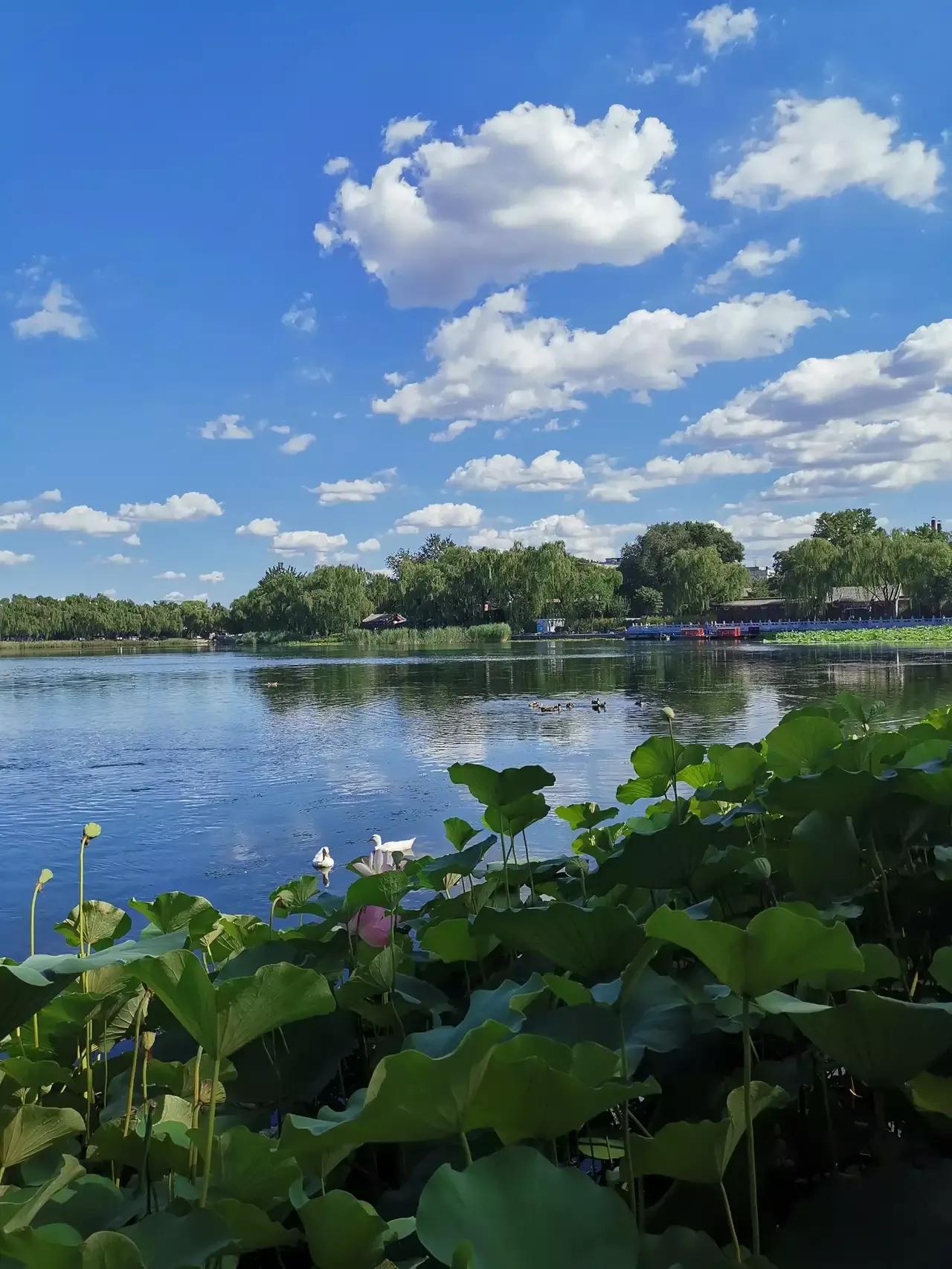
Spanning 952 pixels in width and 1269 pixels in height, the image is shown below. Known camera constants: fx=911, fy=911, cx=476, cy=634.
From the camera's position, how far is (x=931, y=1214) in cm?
74

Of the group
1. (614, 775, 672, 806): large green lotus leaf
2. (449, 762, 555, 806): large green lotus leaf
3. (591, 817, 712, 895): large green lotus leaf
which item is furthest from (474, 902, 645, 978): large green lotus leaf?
(614, 775, 672, 806): large green lotus leaf

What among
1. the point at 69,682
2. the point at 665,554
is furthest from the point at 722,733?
the point at 665,554

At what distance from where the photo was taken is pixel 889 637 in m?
40.9

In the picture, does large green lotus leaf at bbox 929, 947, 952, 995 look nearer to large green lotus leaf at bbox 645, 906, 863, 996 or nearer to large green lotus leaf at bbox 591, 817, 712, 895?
large green lotus leaf at bbox 645, 906, 863, 996

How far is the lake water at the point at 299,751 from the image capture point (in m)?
7.02

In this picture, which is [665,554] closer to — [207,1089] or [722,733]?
[722,733]

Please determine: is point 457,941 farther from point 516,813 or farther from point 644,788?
point 644,788

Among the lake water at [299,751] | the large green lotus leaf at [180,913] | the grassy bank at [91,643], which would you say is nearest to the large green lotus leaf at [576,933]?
the large green lotus leaf at [180,913]

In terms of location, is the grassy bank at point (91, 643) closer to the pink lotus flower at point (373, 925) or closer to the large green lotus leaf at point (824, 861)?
the pink lotus flower at point (373, 925)

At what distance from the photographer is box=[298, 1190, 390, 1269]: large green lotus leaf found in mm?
691

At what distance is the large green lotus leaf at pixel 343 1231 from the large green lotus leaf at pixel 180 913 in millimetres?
767

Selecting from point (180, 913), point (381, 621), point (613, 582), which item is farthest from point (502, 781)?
point (381, 621)

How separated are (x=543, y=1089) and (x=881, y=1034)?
307 mm

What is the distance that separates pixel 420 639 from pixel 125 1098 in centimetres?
5889
